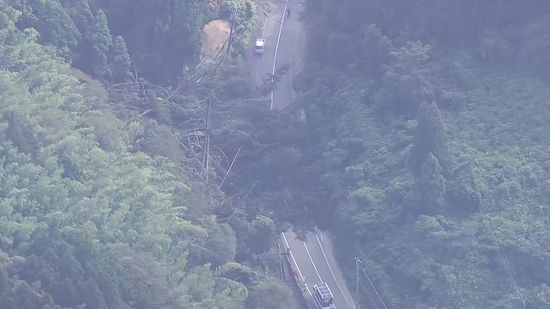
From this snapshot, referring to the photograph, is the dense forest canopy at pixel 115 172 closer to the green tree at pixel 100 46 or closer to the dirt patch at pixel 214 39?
the green tree at pixel 100 46

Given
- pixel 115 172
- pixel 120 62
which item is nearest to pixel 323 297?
pixel 115 172

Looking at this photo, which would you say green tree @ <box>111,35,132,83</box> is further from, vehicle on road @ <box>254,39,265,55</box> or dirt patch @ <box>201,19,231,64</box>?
vehicle on road @ <box>254,39,265,55</box>

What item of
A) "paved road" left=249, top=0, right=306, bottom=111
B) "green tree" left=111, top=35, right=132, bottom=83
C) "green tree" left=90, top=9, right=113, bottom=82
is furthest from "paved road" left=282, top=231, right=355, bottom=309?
"green tree" left=90, top=9, right=113, bottom=82

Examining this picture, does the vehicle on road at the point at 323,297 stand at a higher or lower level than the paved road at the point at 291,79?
lower

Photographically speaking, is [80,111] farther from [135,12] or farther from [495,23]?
[495,23]

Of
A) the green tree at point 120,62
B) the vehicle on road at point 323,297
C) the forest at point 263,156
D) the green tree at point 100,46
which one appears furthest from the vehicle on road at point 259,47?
the vehicle on road at point 323,297

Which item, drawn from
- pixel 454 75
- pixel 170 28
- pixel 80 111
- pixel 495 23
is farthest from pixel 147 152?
pixel 495 23
